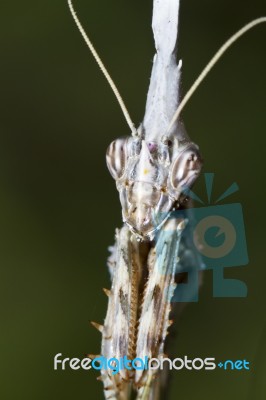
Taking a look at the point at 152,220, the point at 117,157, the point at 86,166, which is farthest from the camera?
the point at 86,166

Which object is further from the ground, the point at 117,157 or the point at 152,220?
the point at 117,157

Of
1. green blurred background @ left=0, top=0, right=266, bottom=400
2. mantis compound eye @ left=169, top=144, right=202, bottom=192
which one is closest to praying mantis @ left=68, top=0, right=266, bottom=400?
mantis compound eye @ left=169, top=144, right=202, bottom=192

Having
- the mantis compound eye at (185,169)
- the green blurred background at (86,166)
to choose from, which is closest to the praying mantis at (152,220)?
the mantis compound eye at (185,169)

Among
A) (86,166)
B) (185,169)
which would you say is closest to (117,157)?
(185,169)

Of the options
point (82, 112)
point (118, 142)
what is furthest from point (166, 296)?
point (82, 112)

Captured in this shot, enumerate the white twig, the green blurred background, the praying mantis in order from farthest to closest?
the green blurred background, the white twig, the praying mantis

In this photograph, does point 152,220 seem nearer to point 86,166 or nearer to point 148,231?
point 148,231

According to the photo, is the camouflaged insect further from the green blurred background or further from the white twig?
the green blurred background

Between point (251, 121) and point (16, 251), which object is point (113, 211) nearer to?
point (16, 251)
